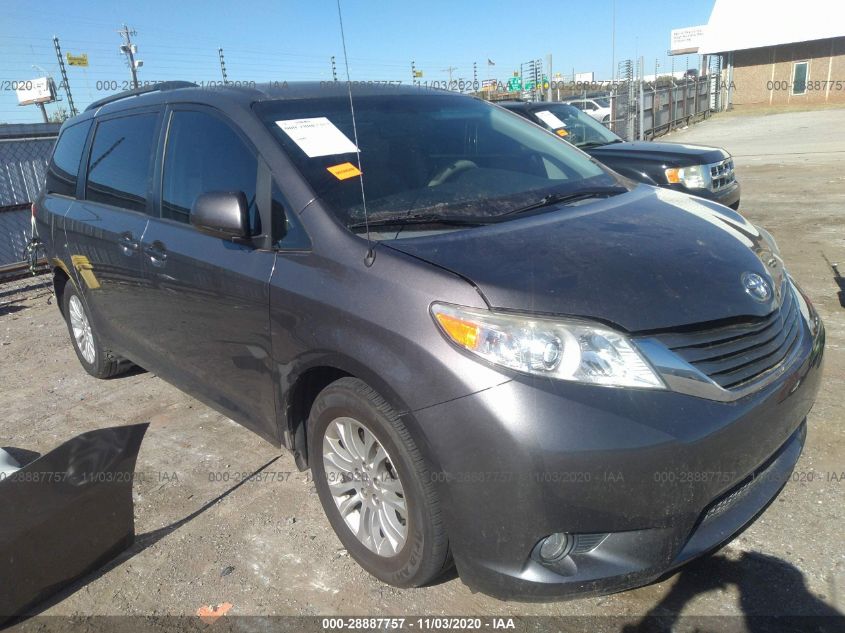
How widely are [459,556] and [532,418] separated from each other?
0.56 meters

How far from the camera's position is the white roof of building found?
112ft

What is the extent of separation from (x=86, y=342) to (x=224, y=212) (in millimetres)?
2920

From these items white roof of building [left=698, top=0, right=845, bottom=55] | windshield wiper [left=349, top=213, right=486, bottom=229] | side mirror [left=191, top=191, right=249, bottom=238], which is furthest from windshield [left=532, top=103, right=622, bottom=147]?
white roof of building [left=698, top=0, right=845, bottom=55]

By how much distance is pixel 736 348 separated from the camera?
2.21 meters

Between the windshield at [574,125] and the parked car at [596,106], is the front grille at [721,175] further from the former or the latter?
the parked car at [596,106]

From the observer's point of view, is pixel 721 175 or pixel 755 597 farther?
pixel 721 175

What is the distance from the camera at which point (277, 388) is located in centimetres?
278

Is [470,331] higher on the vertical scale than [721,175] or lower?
higher

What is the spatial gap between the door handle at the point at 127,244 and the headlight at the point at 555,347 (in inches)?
89.5

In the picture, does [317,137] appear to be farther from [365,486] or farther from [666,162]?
[666,162]

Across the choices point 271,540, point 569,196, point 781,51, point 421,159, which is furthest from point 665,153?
point 781,51

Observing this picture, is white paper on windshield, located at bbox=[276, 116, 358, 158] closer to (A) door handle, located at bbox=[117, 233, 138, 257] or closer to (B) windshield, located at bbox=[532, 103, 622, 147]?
(A) door handle, located at bbox=[117, 233, 138, 257]

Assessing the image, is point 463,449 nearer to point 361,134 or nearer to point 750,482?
point 750,482

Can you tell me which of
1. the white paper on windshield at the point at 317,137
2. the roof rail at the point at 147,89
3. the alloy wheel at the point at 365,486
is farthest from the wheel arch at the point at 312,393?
the roof rail at the point at 147,89
